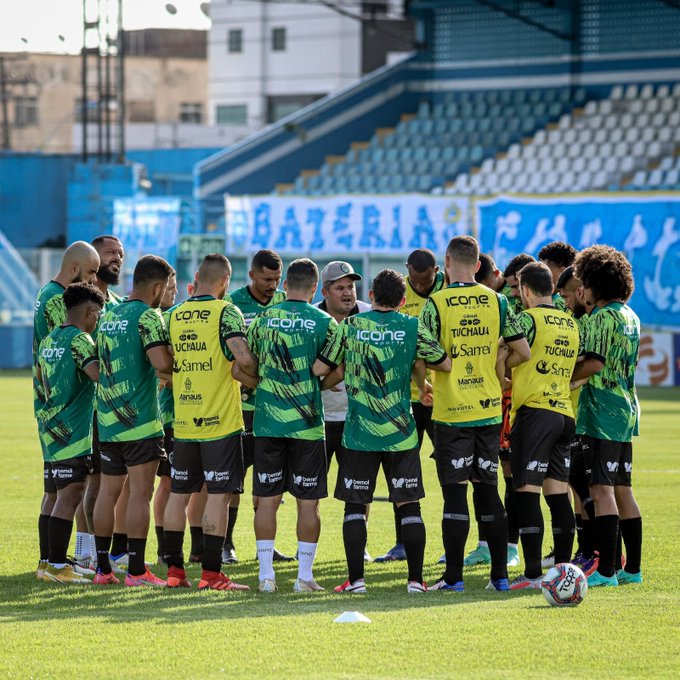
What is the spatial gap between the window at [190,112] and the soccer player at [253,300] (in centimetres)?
5833

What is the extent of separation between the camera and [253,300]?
9.84m

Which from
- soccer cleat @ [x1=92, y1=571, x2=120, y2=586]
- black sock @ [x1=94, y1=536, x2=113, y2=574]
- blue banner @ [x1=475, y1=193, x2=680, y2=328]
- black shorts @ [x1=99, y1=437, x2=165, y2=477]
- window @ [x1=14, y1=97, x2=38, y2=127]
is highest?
window @ [x1=14, y1=97, x2=38, y2=127]

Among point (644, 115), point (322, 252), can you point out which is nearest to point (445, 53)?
point (644, 115)

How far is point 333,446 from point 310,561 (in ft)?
5.63

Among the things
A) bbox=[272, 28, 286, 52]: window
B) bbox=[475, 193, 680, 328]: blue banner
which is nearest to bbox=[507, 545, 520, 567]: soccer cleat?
bbox=[475, 193, 680, 328]: blue banner

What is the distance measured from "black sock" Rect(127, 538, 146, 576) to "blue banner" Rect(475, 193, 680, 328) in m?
19.8

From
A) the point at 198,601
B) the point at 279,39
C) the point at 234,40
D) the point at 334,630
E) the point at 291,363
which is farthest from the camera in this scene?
the point at 234,40

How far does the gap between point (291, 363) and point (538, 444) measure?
1636 mm

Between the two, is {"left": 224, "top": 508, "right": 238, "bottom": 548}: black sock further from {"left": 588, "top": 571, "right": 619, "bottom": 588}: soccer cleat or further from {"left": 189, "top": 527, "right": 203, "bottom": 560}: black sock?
{"left": 588, "top": 571, "right": 619, "bottom": 588}: soccer cleat

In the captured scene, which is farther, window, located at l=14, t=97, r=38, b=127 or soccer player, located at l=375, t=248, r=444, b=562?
window, located at l=14, t=97, r=38, b=127

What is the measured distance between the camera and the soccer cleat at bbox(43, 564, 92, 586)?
897 centimetres

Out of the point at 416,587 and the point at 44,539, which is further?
the point at 44,539

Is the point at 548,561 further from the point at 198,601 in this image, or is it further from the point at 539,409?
the point at 198,601

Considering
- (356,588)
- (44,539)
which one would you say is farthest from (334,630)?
(44,539)
